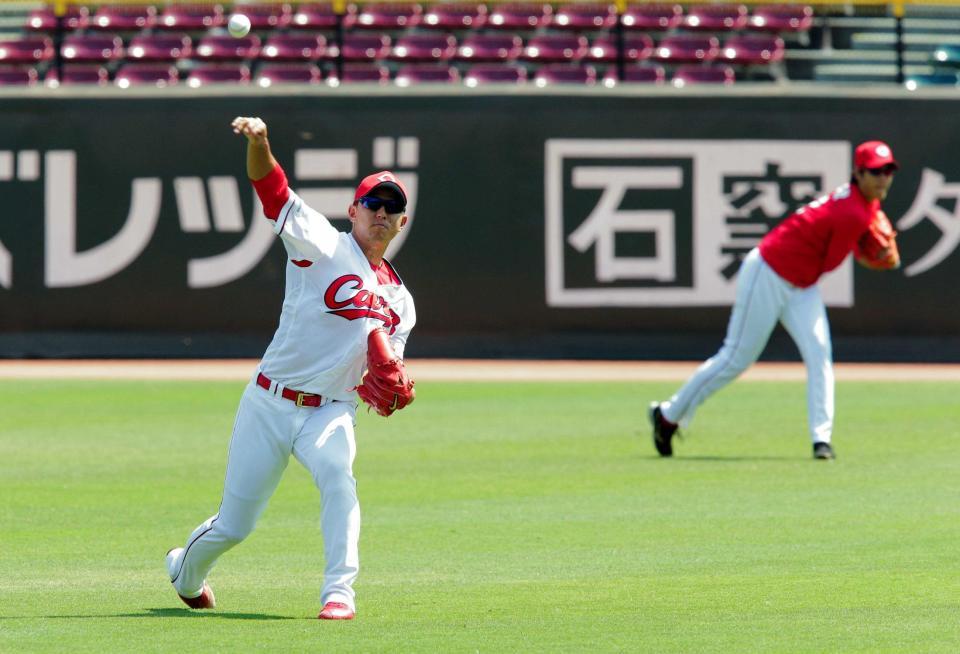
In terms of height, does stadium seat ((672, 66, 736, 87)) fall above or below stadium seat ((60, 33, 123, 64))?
below

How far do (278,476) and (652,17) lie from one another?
57.2ft

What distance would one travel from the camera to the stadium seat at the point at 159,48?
21.1 m

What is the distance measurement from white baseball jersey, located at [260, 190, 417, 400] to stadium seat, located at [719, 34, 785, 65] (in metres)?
16.2

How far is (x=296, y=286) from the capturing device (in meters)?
5.93

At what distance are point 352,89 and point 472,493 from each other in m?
9.83

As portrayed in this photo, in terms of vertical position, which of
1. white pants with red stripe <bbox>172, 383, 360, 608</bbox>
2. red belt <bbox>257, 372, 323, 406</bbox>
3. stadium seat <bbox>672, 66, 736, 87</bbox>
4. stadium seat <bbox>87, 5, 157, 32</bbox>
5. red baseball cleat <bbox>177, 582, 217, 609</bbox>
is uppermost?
stadium seat <bbox>87, 5, 157, 32</bbox>

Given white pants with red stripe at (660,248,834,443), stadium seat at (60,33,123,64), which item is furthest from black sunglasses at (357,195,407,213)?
stadium seat at (60,33,123,64)

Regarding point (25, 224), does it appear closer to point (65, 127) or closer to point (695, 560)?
point (65, 127)

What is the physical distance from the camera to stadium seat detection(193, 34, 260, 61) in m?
21.1

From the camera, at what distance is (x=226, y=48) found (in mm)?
21484

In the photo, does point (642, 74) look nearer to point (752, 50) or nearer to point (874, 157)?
point (752, 50)

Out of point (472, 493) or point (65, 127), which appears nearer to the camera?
point (472, 493)

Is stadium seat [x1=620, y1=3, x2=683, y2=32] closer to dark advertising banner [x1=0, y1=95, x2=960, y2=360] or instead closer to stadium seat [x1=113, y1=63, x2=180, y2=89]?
dark advertising banner [x1=0, y1=95, x2=960, y2=360]

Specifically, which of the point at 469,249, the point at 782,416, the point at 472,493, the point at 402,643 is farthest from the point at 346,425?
the point at 469,249
